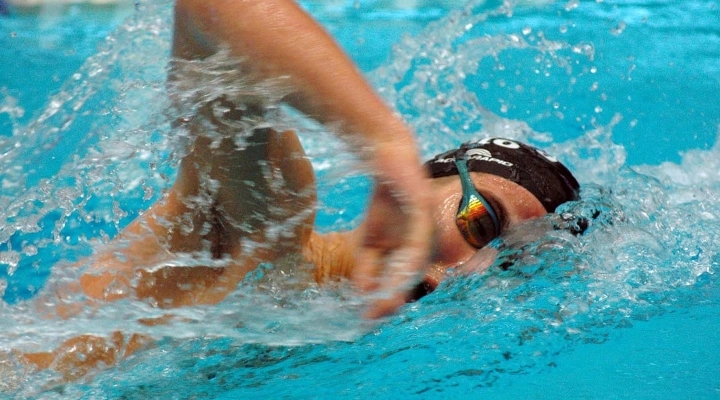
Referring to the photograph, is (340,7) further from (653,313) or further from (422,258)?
(422,258)

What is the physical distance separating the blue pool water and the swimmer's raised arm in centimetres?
8

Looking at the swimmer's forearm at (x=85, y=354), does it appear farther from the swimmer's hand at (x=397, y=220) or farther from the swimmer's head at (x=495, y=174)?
the swimmer's head at (x=495, y=174)

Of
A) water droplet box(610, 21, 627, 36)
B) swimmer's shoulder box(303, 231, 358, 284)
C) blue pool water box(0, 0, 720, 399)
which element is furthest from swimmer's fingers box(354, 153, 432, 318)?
water droplet box(610, 21, 627, 36)

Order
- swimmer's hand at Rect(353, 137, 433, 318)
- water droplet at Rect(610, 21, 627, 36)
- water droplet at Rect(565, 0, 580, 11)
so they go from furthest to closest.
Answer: water droplet at Rect(565, 0, 580, 11) < water droplet at Rect(610, 21, 627, 36) < swimmer's hand at Rect(353, 137, 433, 318)

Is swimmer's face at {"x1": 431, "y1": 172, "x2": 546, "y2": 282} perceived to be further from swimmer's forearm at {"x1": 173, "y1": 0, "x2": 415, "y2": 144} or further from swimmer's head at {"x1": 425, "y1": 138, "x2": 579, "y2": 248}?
swimmer's forearm at {"x1": 173, "y1": 0, "x2": 415, "y2": 144}

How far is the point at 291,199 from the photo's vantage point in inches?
53.9

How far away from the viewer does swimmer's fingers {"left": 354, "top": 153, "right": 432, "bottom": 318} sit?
0.96 meters

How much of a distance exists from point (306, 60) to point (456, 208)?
2.28 ft

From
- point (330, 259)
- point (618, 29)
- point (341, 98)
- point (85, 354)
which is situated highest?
point (618, 29)

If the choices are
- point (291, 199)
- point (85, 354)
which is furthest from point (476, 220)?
point (85, 354)

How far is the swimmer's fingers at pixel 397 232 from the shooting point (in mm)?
958

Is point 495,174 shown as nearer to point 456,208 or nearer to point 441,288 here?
point 456,208

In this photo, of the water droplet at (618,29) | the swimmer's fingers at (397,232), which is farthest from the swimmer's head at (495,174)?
the water droplet at (618,29)

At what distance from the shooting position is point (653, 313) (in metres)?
1.63
